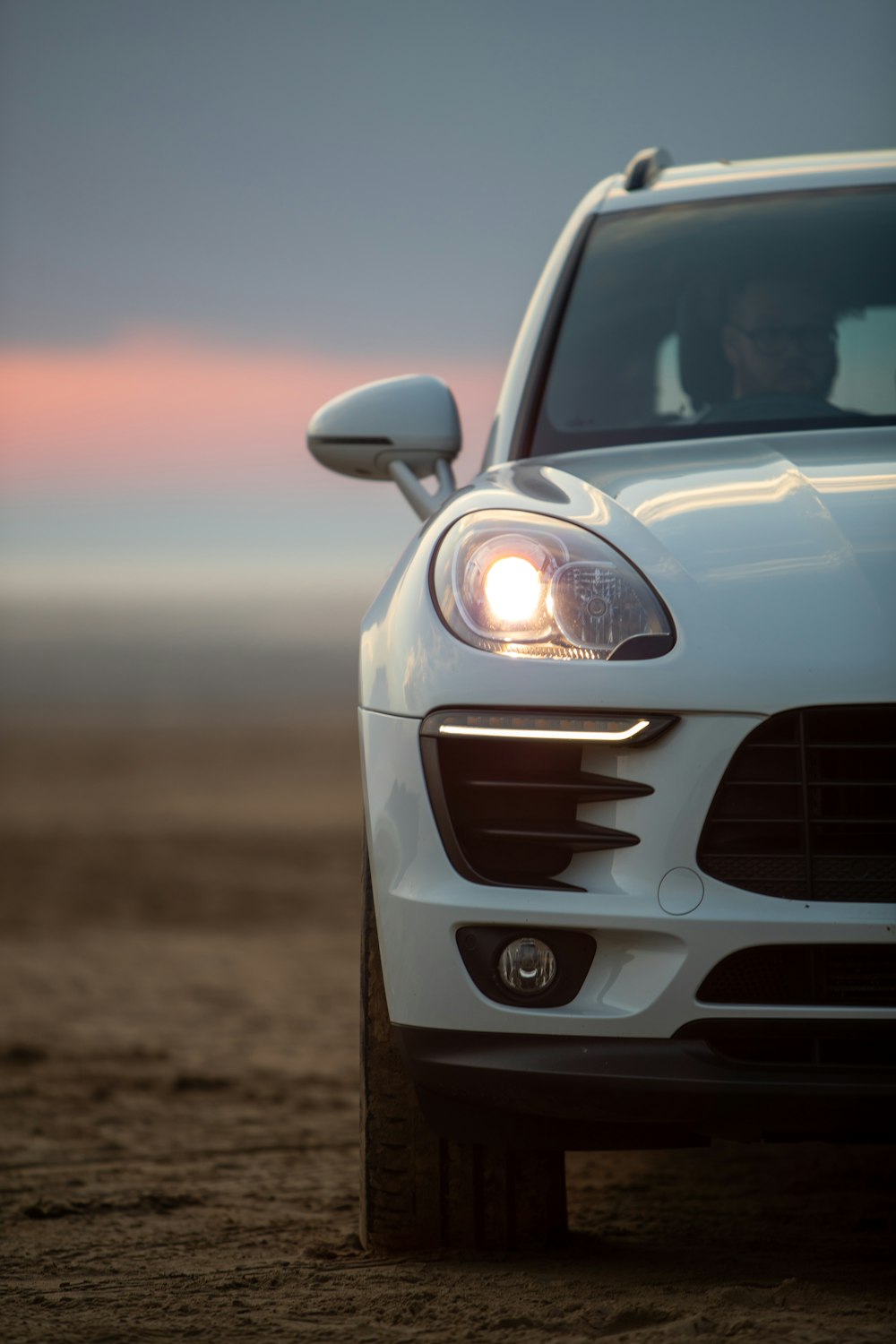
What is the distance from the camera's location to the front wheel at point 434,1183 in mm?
2820

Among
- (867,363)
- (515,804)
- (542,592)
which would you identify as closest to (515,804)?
(515,804)

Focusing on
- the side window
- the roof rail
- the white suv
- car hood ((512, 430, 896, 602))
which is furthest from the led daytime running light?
the roof rail

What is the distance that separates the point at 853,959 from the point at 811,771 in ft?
0.90

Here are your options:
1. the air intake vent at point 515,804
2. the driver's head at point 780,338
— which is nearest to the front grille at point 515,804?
the air intake vent at point 515,804

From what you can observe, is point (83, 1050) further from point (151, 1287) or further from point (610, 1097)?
point (610, 1097)

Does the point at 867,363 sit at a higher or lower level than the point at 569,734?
higher

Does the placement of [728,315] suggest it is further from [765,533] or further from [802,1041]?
[802,1041]

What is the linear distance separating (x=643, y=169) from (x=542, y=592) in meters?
1.99

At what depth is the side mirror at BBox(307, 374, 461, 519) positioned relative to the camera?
344 centimetres

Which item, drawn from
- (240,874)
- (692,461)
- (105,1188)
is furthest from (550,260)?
(240,874)

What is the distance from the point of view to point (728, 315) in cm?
374

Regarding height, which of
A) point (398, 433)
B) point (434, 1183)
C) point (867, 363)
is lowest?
point (434, 1183)

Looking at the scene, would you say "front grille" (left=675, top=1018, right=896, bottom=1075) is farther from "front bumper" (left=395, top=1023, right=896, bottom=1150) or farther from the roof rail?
the roof rail

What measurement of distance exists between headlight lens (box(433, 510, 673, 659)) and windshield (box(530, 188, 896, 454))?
2.74 ft
